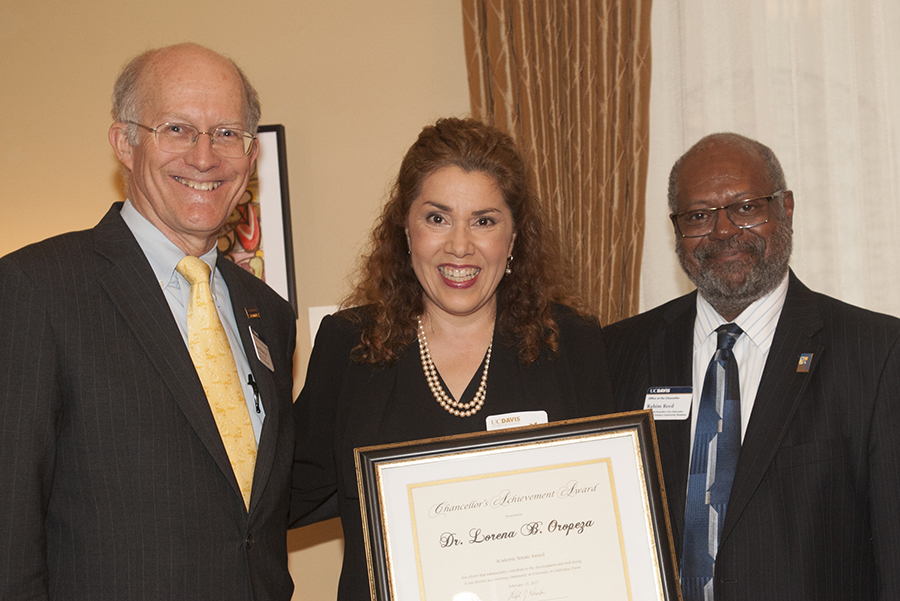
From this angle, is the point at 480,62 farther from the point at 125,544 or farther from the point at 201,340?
the point at 125,544

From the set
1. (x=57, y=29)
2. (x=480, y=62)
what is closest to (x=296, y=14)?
(x=480, y=62)

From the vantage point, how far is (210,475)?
6.31ft

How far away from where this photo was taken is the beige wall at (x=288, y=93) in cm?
379

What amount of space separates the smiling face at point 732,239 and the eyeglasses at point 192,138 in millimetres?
1487

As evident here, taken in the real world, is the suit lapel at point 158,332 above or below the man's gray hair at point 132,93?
below

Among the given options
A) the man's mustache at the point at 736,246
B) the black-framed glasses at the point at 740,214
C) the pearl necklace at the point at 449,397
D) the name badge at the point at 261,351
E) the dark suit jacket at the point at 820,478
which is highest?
the black-framed glasses at the point at 740,214

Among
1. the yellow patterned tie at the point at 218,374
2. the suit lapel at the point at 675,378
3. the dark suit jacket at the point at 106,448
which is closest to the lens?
the dark suit jacket at the point at 106,448

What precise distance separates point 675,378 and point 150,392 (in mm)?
1600

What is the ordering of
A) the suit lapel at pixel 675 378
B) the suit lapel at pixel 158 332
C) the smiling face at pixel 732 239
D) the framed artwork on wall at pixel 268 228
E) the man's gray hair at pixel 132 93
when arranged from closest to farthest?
the suit lapel at pixel 158 332, the man's gray hair at pixel 132 93, the suit lapel at pixel 675 378, the smiling face at pixel 732 239, the framed artwork on wall at pixel 268 228

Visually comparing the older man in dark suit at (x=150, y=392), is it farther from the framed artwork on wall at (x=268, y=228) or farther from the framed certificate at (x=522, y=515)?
the framed artwork on wall at (x=268, y=228)

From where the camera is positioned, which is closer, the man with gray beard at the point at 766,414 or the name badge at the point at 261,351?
the man with gray beard at the point at 766,414

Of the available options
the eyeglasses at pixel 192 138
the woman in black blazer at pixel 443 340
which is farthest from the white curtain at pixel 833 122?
the eyeglasses at pixel 192 138

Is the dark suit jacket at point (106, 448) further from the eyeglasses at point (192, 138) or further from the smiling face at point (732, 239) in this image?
the smiling face at point (732, 239)

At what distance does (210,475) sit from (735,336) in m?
1.65
